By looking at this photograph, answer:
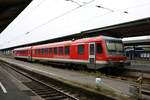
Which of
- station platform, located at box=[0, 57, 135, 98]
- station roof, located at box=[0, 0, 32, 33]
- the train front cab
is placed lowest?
station platform, located at box=[0, 57, 135, 98]

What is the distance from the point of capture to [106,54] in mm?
19656

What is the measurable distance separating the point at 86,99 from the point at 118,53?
10.7 m

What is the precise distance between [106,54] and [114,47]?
1.63 meters

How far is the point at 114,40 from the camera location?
21.4 metres

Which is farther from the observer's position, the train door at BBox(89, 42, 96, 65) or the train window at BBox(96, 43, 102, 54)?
the train door at BBox(89, 42, 96, 65)

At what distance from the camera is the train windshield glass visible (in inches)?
795

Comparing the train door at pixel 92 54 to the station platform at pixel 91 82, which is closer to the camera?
the station platform at pixel 91 82

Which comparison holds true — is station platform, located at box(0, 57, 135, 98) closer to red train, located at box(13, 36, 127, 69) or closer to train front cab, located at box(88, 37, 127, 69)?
train front cab, located at box(88, 37, 127, 69)

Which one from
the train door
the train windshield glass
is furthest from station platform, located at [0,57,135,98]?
the train windshield glass

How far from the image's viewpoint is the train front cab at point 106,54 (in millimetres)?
19703

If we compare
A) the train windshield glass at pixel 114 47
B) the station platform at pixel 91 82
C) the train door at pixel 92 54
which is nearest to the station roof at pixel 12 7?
the station platform at pixel 91 82

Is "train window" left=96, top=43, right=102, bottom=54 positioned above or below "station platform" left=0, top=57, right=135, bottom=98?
above

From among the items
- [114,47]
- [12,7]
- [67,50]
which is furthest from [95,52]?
[12,7]

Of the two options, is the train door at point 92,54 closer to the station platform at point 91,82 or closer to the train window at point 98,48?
the train window at point 98,48
